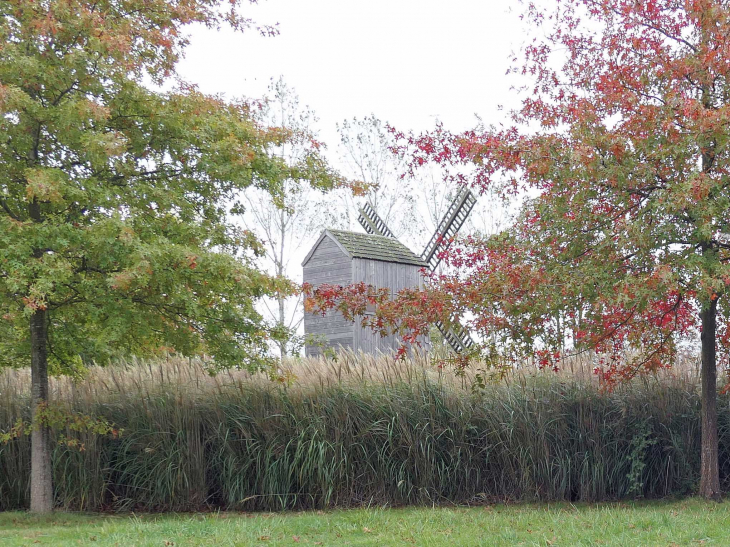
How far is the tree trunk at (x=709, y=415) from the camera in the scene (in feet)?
31.4

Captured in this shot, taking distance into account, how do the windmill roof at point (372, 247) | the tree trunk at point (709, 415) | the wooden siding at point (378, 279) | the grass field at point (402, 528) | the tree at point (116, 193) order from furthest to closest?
the windmill roof at point (372, 247) → the wooden siding at point (378, 279) → the tree trunk at point (709, 415) → the tree at point (116, 193) → the grass field at point (402, 528)

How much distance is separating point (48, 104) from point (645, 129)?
6.66 metres

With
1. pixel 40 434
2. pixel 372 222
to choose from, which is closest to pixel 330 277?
pixel 372 222

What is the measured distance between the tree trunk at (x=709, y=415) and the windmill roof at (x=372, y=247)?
43.4ft

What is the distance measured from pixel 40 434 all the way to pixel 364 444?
3.87 m

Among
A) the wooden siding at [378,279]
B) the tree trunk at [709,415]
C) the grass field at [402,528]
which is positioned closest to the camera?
the grass field at [402,528]

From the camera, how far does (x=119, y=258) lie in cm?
832

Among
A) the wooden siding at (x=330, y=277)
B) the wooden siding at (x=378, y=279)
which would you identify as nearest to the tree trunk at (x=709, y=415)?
the wooden siding at (x=378, y=279)

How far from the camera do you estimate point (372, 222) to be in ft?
97.3

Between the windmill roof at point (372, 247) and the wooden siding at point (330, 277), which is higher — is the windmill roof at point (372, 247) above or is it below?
above

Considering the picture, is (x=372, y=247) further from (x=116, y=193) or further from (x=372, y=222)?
(x=116, y=193)

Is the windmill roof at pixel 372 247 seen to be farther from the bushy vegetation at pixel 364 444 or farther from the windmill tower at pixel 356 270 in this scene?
the bushy vegetation at pixel 364 444

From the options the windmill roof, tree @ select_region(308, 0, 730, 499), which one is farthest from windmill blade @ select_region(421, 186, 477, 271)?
tree @ select_region(308, 0, 730, 499)

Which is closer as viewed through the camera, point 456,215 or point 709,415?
point 709,415
